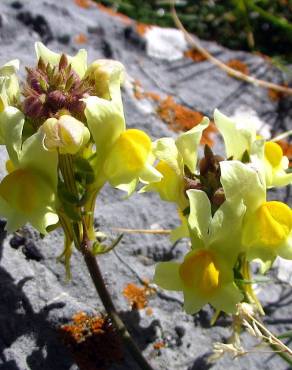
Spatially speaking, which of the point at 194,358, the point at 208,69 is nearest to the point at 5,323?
the point at 194,358

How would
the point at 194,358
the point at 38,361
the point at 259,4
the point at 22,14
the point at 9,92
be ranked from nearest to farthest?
the point at 9,92
the point at 38,361
the point at 194,358
the point at 22,14
the point at 259,4

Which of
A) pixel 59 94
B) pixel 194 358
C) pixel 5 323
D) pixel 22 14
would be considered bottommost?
pixel 194 358

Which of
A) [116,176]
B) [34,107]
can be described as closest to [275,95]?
[116,176]

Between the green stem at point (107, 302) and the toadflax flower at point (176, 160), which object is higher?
the toadflax flower at point (176, 160)

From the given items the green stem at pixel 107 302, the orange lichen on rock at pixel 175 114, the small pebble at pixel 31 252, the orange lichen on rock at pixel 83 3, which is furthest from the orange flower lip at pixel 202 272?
the orange lichen on rock at pixel 83 3

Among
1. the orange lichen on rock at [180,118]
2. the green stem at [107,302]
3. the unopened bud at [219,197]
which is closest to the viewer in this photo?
the unopened bud at [219,197]

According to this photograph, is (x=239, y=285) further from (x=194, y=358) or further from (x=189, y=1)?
(x=189, y=1)

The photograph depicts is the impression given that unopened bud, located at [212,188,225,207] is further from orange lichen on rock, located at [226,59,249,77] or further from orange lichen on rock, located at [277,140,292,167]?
orange lichen on rock, located at [226,59,249,77]

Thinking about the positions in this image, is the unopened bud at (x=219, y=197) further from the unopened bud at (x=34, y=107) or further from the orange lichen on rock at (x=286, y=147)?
the orange lichen on rock at (x=286, y=147)

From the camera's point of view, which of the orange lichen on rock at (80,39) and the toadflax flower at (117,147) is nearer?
the toadflax flower at (117,147)
